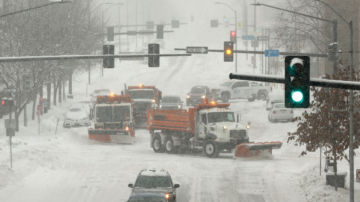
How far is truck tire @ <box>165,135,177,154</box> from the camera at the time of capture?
29.6 meters

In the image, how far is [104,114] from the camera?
1363 inches

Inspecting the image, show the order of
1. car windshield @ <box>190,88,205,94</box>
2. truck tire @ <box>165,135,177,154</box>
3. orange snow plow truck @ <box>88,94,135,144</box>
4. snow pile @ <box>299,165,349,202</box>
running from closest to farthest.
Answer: snow pile @ <box>299,165,349,202</box> < truck tire @ <box>165,135,177,154</box> < orange snow plow truck @ <box>88,94,135,144</box> < car windshield @ <box>190,88,205,94</box>

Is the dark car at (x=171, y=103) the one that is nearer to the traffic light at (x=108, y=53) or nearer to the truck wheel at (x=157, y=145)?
the truck wheel at (x=157, y=145)

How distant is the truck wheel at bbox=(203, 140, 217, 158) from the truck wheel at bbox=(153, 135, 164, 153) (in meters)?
2.97

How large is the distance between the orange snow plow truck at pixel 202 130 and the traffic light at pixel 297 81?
63.4 feet

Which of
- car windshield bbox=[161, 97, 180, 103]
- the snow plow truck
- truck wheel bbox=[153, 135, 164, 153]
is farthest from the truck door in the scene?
car windshield bbox=[161, 97, 180, 103]

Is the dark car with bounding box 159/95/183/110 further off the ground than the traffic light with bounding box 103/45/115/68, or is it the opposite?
the traffic light with bounding box 103/45/115/68

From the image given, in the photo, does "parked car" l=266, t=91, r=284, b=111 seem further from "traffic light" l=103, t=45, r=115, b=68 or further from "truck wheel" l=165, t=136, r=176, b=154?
"traffic light" l=103, t=45, r=115, b=68

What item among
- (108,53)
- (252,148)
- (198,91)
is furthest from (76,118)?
(108,53)

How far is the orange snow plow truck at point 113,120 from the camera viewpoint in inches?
1324

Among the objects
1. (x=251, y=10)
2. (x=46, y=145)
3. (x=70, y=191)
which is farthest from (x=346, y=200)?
(x=251, y=10)

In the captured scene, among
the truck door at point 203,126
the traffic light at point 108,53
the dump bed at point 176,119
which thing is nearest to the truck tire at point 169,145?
the dump bed at point 176,119

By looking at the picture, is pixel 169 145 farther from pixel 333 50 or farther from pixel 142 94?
pixel 142 94

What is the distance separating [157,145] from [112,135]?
4024mm
